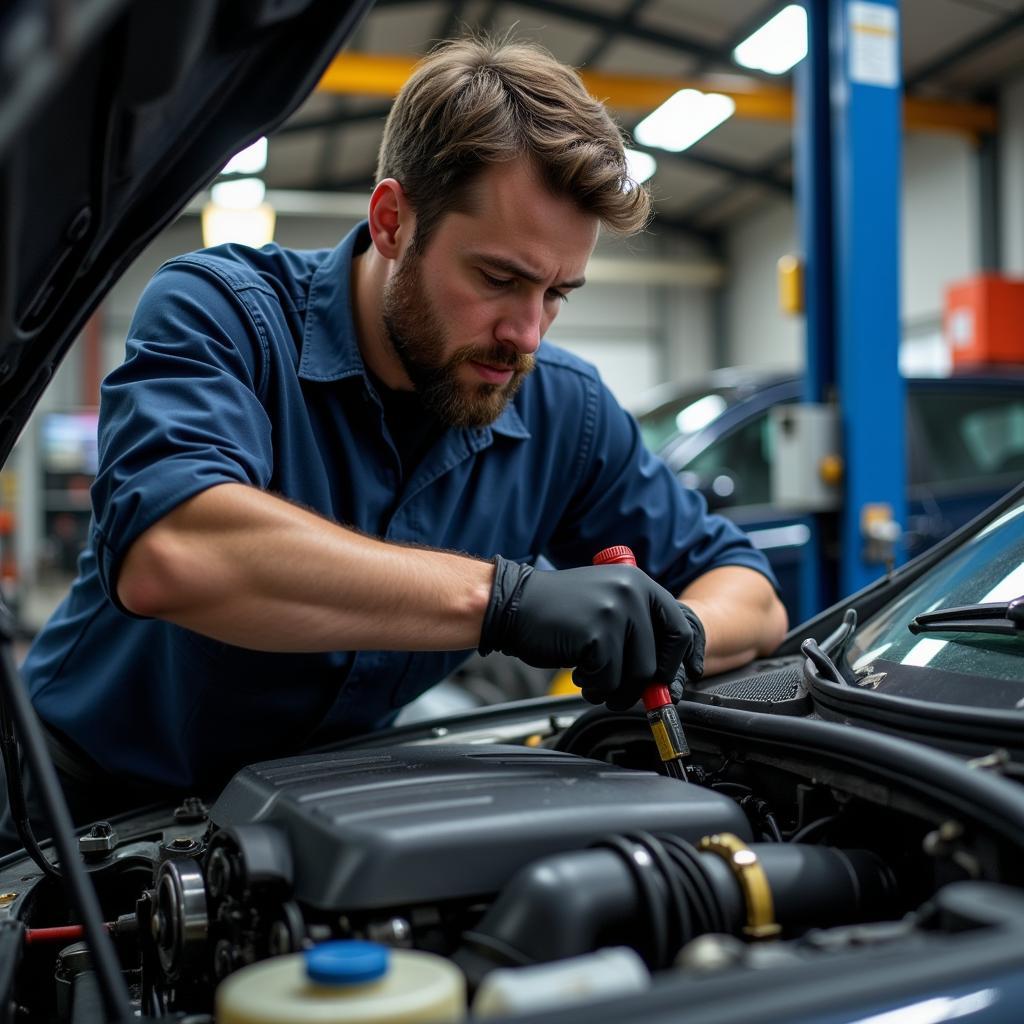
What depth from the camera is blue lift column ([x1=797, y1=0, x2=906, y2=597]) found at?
10.9 feet

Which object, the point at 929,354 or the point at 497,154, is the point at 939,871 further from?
the point at 929,354

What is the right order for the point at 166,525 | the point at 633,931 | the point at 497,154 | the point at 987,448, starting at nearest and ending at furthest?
the point at 633,931, the point at 166,525, the point at 497,154, the point at 987,448

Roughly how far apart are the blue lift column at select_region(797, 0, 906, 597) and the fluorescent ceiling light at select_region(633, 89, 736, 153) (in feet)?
14.3

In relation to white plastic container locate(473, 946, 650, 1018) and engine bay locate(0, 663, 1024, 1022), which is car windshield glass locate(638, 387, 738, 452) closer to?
engine bay locate(0, 663, 1024, 1022)

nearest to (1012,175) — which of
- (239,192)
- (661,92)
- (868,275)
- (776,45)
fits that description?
(776,45)

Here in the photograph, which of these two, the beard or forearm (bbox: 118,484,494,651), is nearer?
forearm (bbox: 118,484,494,651)

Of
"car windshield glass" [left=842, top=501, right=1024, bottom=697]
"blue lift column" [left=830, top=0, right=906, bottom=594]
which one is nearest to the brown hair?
"car windshield glass" [left=842, top=501, right=1024, bottom=697]

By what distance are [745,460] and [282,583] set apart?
321cm

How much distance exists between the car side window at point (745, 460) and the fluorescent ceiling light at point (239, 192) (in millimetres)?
7371

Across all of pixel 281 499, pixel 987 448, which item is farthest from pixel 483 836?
pixel 987 448

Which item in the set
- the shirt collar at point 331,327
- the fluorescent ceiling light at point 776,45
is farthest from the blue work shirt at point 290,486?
the fluorescent ceiling light at point 776,45

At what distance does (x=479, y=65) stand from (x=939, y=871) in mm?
1155

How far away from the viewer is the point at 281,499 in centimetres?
118

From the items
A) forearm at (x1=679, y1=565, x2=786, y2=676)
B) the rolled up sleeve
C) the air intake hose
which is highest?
the rolled up sleeve
